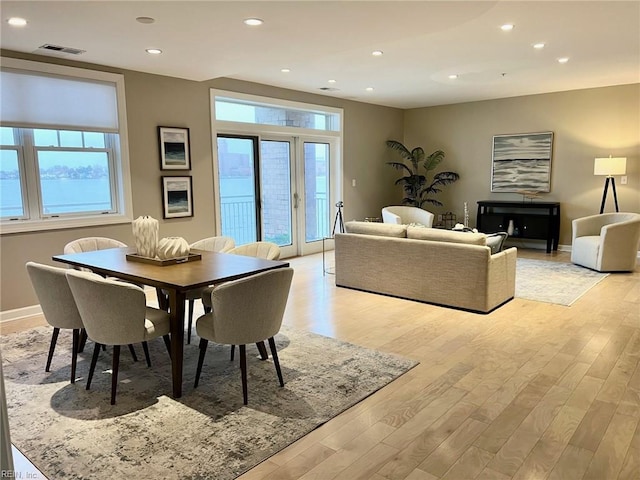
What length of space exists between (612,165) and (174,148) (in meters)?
6.03

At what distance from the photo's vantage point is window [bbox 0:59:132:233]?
4289mm

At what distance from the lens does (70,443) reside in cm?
237

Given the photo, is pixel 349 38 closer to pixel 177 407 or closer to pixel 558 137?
pixel 177 407

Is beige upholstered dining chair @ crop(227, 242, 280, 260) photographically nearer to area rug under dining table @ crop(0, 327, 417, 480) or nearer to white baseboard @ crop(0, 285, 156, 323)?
area rug under dining table @ crop(0, 327, 417, 480)

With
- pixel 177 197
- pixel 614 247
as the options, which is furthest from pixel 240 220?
pixel 614 247

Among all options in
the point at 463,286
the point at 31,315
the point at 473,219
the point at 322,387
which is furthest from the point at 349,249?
the point at 473,219

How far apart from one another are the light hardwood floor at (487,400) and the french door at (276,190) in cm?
240

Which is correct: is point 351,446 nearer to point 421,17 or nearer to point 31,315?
point 421,17

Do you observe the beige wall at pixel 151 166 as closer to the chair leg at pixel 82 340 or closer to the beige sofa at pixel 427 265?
the chair leg at pixel 82 340

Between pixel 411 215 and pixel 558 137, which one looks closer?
pixel 558 137

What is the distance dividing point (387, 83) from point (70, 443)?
A: 5793 mm

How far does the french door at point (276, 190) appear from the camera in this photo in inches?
253

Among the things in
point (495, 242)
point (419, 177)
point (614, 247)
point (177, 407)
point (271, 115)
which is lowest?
point (177, 407)

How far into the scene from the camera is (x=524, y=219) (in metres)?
7.75
